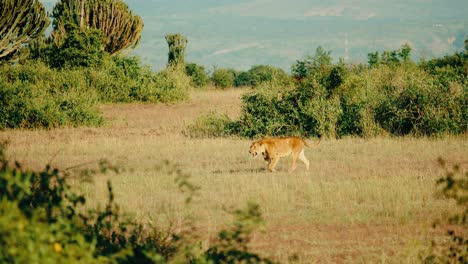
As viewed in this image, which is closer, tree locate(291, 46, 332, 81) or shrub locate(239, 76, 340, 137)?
shrub locate(239, 76, 340, 137)

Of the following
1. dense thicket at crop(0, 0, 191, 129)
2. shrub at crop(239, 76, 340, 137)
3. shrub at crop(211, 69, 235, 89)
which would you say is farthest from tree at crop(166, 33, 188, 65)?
shrub at crop(239, 76, 340, 137)

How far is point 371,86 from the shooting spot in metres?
22.6

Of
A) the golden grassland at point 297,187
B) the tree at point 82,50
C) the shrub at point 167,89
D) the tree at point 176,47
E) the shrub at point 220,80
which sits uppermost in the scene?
the tree at point 176,47

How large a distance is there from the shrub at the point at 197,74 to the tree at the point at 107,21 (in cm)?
891

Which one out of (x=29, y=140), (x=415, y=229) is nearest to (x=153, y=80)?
(x=29, y=140)

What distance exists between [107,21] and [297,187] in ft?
103

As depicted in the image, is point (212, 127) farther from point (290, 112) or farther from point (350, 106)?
point (350, 106)

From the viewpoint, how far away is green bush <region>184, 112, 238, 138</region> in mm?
22219

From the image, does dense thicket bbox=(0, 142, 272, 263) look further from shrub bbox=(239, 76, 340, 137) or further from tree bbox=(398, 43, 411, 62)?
tree bbox=(398, 43, 411, 62)

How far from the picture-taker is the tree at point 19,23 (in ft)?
115

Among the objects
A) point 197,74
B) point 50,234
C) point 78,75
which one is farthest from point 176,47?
point 50,234

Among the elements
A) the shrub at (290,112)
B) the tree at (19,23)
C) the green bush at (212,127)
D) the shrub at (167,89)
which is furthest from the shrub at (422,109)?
the tree at (19,23)

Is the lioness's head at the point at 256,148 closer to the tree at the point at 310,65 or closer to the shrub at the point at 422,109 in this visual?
the shrub at the point at 422,109

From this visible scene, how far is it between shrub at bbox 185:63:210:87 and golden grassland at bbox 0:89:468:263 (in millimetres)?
29858
